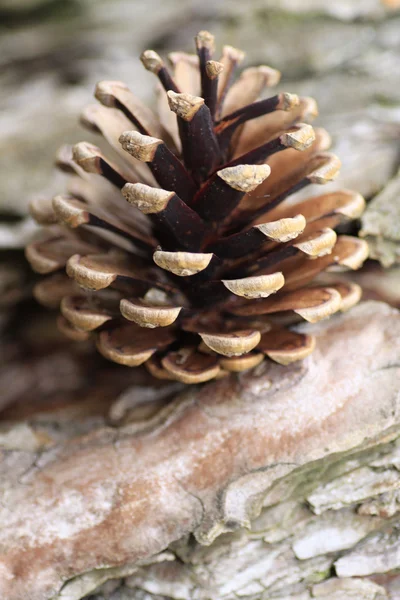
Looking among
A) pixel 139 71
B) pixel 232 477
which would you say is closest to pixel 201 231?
pixel 232 477

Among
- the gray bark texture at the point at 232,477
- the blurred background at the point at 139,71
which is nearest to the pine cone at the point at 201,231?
the gray bark texture at the point at 232,477

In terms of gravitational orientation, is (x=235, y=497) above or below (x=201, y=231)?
below

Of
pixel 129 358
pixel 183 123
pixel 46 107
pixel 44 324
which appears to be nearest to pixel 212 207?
pixel 183 123

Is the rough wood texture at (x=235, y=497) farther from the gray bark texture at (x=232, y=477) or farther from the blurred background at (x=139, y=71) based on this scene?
the blurred background at (x=139, y=71)

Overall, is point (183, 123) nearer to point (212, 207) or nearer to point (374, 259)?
point (212, 207)

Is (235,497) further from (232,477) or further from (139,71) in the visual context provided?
(139,71)
